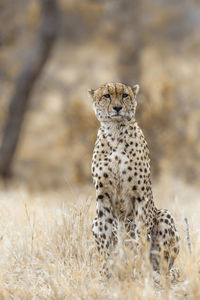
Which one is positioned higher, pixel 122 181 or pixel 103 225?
pixel 122 181

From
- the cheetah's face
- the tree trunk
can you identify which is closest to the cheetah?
the cheetah's face

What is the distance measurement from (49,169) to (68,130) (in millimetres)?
2065

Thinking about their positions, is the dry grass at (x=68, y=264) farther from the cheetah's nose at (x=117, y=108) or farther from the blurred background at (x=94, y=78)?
the blurred background at (x=94, y=78)

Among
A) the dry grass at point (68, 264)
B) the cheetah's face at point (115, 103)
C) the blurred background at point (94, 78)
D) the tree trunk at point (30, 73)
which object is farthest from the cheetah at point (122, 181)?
the tree trunk at point (30, 73)

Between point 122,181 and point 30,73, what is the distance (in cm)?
579

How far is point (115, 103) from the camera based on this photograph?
11.0ft

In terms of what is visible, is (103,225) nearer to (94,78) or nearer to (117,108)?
(117,108)

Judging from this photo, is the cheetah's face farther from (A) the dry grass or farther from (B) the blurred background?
(B) the blurred background

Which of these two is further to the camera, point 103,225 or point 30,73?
point 30,73

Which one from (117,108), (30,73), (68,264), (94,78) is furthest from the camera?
(94,78)

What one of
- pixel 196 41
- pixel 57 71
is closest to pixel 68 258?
pixel 57 71

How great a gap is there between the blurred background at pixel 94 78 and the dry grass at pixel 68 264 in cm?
284

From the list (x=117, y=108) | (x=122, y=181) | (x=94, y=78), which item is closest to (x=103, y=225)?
(x=122, y=181)

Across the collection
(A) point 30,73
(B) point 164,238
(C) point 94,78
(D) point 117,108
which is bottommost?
(B) point 164,238
